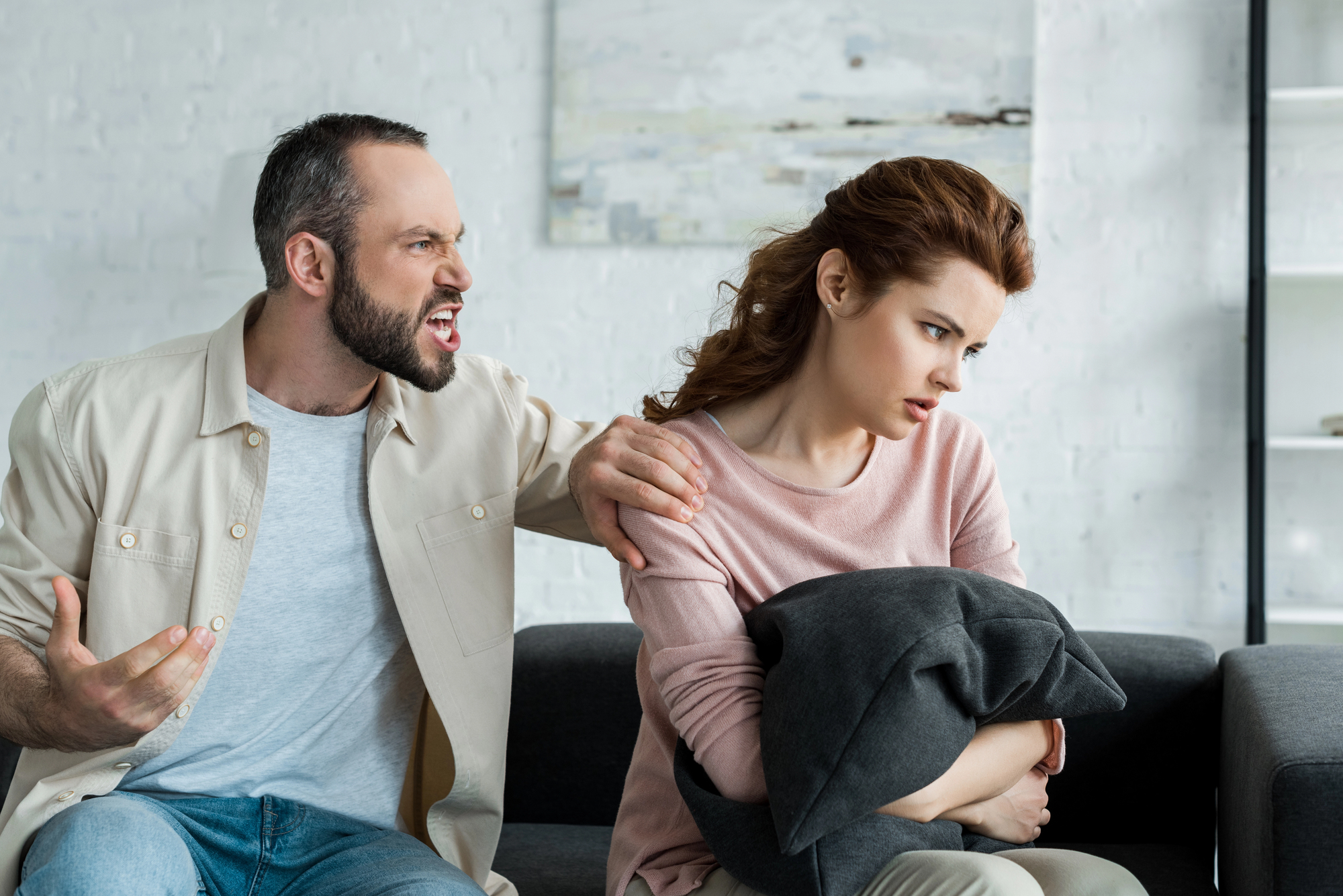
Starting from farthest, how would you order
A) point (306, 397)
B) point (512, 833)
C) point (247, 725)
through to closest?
point (512, 833)
point (306, 397)
point (247, 725)

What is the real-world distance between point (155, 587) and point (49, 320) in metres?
2.13

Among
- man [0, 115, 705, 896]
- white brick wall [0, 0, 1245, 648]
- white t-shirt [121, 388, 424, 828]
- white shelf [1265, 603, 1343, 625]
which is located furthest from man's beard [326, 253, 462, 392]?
white shelf [1265, 603, 1343, 625]

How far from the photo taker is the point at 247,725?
140 centimetres

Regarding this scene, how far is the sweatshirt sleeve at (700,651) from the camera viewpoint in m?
1.12

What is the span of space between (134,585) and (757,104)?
1.99 metres

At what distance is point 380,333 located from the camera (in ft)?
4.83

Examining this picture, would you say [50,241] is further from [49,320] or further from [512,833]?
[512,833]

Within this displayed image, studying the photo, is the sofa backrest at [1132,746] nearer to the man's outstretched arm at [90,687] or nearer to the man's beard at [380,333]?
the man's beard at [380,333]

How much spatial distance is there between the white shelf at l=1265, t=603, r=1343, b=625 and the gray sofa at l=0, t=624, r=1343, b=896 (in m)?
0.83

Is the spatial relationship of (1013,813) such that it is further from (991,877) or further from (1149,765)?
(1149,765)

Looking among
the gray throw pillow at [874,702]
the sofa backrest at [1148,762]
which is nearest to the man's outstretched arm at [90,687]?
the gray throw pillow at [874,702]

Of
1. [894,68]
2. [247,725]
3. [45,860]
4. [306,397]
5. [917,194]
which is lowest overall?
[45,860]

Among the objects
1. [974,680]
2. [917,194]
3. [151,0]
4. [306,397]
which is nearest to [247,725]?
[306,397]

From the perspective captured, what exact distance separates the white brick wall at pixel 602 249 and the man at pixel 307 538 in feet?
4.54
